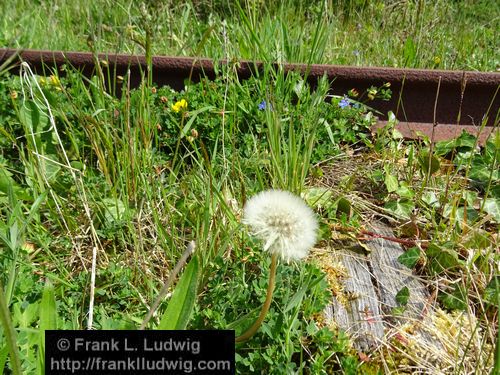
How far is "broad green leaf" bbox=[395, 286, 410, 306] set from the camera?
1609 mm

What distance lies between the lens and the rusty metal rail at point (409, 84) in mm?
2732

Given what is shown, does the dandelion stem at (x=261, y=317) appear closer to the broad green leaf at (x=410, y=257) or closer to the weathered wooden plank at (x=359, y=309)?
the weathered wooden plank at (x=359, y=309)

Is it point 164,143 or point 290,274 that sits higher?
point 164,143

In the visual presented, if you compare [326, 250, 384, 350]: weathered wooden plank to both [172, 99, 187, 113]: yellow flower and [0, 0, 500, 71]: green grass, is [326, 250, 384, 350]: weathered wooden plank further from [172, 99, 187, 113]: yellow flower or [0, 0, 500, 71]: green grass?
[0, 0, 500, 71]: green grass

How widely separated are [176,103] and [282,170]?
2.30ft

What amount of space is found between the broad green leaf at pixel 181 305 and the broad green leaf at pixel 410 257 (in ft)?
2.93

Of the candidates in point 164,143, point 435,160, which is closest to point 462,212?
point 435,160

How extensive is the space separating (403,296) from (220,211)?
0.70 m

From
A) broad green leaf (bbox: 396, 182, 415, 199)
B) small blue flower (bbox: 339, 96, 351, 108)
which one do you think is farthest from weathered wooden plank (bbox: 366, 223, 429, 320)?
small blue flower (bbox: 339, 96, 351, 108)

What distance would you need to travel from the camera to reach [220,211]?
1822mm

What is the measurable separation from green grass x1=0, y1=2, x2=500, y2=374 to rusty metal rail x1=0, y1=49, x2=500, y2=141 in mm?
152

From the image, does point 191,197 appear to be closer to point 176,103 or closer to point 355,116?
point 176,103

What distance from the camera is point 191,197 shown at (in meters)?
2.01

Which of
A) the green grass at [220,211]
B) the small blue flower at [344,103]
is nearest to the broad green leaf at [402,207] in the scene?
the green grass at [220,211]
